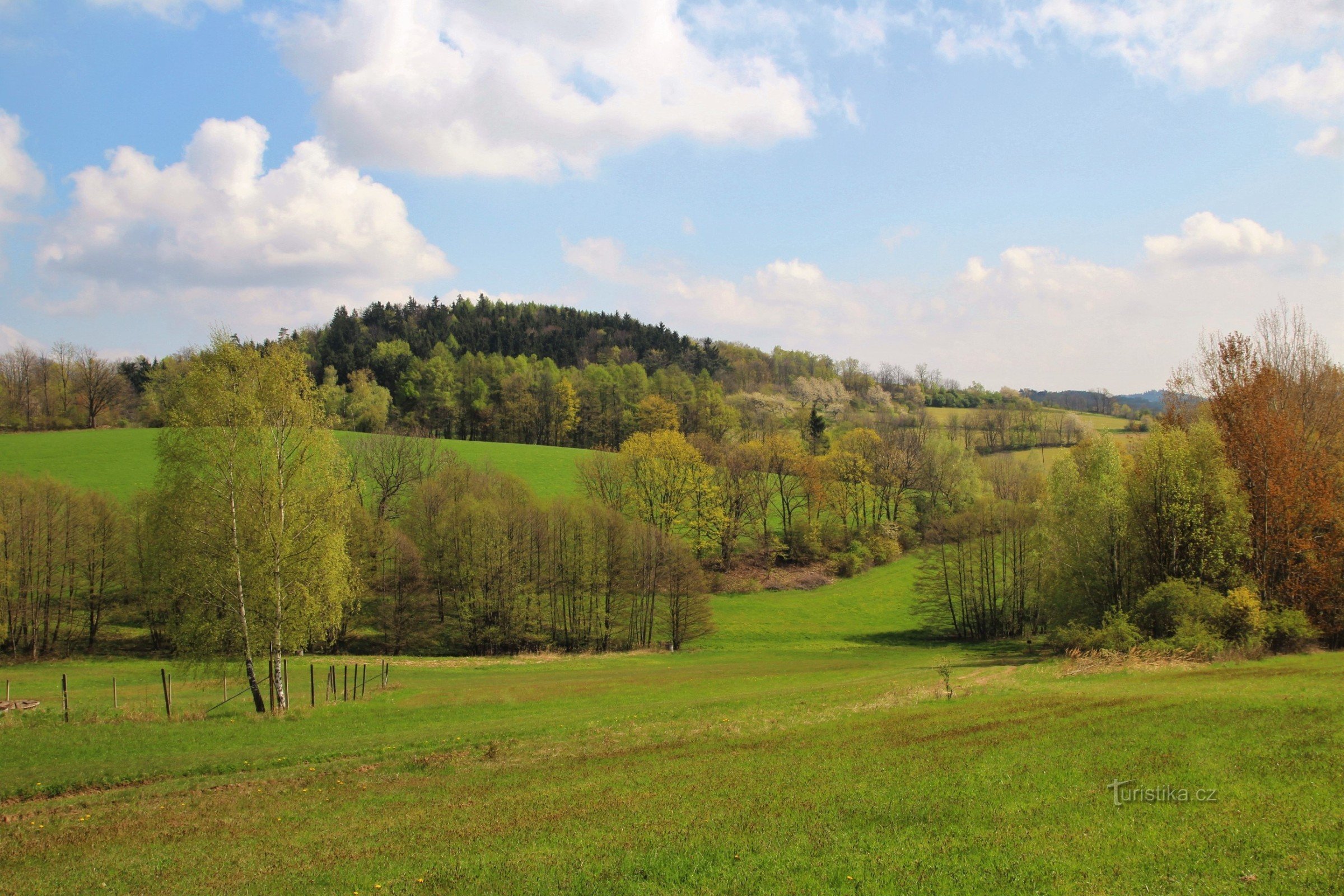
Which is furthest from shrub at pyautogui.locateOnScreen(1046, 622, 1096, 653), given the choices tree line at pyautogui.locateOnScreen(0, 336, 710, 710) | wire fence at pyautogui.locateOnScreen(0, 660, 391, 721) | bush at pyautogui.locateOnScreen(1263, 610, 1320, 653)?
wire fence at pyautogui.locateOnScreen(0, 660, 391, 721)

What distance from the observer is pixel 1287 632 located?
33875 mm

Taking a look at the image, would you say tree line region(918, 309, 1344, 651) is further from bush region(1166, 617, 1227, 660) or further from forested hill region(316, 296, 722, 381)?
forested hill region(316, 296, 722, 381)

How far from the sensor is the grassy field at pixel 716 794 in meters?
9.80

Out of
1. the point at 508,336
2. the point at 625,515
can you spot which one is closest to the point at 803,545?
the point at 625,515

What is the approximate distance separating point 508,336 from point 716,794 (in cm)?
15881

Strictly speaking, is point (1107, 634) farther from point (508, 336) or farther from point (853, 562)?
point (508, 336)

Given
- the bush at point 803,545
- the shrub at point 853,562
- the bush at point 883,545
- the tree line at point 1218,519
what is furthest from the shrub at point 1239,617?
the bush at point 803,545

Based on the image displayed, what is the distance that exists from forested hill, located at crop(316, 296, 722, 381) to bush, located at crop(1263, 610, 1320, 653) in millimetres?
124983

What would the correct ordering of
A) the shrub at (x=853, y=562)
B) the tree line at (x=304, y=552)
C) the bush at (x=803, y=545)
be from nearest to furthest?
the tree line at (x=304, y=552)
the shrub at (x=853, y=562)
the bush at (x=803, y=545)

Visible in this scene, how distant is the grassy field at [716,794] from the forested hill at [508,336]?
13143 cm

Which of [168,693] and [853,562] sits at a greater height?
→ [168,693]

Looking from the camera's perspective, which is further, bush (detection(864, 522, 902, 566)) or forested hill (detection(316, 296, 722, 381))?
forested hill (detection(316, 296, 722, 381))

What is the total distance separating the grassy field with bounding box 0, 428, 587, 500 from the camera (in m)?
71.9

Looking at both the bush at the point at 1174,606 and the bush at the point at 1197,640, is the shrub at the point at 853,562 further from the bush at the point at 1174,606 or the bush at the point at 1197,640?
the bush at the point at 1197,640
